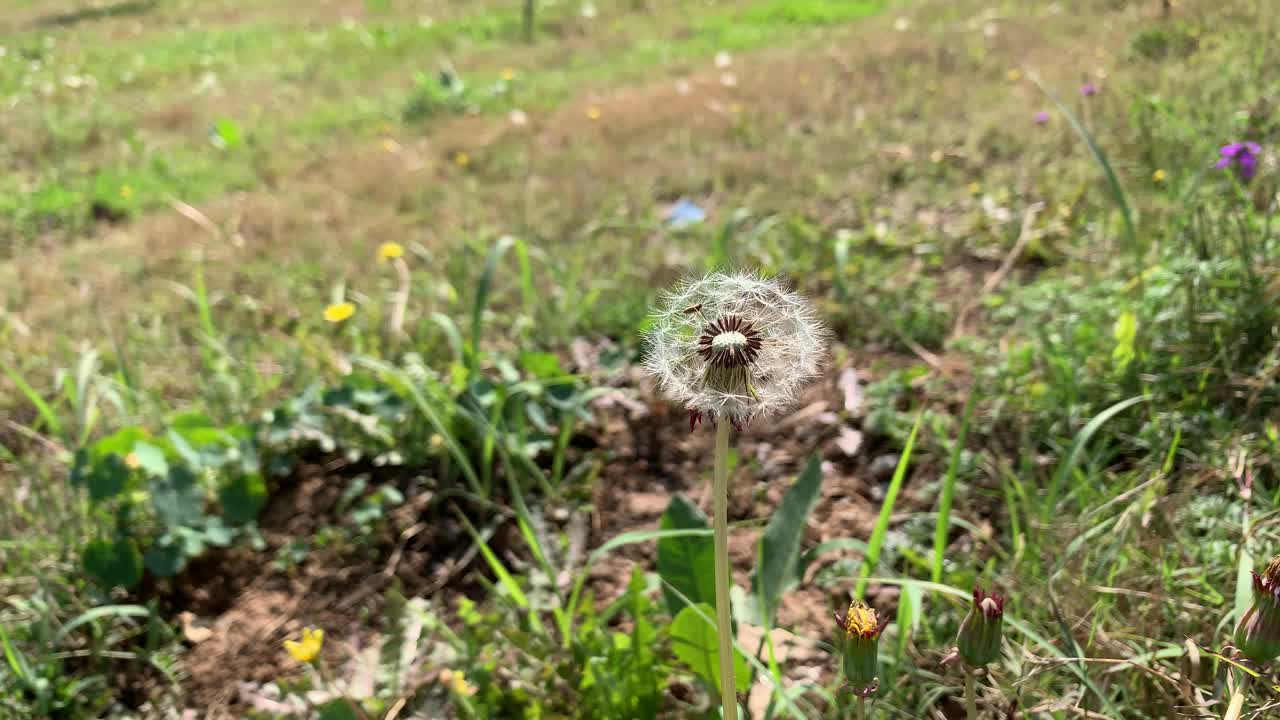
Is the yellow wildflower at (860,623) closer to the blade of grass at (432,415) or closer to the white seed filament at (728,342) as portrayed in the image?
the white seed filament at (728,342)

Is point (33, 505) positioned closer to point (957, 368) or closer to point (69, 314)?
point (69, 314)

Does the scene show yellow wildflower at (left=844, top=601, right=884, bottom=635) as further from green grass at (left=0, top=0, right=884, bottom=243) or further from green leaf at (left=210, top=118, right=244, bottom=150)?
green leaf at (left=210, top=118, right=244, bottom=150)

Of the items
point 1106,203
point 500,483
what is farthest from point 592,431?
point 1106,203

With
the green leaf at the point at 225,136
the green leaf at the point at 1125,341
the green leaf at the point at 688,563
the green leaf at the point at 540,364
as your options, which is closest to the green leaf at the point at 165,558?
the green leaf at the point at 540,364

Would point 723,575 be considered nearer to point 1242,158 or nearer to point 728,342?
point 728,342

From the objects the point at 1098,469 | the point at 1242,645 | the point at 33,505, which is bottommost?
the point at 33,505

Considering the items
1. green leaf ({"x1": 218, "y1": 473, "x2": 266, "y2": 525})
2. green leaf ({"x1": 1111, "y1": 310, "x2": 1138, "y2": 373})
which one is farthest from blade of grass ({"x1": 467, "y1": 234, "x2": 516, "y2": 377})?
green leaf ({"x1": 1111, "y1": 310, "x2": 1138, "y2": 373})

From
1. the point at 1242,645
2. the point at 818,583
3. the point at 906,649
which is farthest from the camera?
the point at 818,583

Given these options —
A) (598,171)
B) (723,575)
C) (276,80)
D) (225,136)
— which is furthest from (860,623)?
(276,80)
